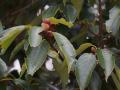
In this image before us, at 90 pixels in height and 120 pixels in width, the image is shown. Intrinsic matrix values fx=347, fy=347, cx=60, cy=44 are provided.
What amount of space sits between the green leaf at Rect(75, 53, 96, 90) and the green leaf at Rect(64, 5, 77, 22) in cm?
20

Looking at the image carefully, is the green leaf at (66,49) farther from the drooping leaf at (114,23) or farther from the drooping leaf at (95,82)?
the drooping leaf at (114,23)

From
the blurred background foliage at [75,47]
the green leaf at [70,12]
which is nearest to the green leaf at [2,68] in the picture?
the blurred background foliage at [75,47]

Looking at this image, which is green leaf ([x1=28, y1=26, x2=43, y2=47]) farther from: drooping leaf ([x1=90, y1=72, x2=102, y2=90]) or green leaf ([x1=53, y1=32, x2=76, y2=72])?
drooping leaf ([x1=90, y1=72, x2=102, y2=90])

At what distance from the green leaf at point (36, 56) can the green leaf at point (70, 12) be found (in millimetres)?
213

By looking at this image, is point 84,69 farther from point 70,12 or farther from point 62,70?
point 70,12

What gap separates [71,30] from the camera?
127cm

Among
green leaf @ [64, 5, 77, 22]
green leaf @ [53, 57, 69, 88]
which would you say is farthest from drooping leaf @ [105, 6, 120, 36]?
green leaf @ [53, 57, 69, 88]

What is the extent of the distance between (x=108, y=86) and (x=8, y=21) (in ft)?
2.49

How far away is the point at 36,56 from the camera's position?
885mm

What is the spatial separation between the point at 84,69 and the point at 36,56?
128 mm

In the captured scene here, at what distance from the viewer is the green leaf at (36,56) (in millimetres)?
873

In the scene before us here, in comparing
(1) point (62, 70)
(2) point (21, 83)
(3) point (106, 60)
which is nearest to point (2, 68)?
(2) point (21, 83)

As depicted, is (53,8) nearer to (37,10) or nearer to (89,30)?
(89,30)

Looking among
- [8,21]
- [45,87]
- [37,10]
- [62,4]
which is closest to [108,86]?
[45,87]
